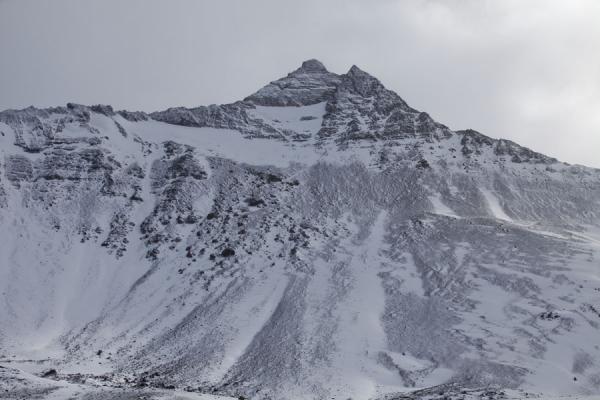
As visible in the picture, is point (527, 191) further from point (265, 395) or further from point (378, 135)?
point (265, 395)

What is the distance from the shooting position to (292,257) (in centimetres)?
9594

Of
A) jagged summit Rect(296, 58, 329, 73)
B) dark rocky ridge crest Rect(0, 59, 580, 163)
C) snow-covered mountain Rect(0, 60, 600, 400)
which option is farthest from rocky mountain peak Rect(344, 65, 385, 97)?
jagged summit Rect(296, 58, 329, 73)

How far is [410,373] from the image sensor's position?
6781 centimetres

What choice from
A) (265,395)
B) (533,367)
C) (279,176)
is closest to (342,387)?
(265,395)

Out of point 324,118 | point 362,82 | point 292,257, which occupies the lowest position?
point 292,257

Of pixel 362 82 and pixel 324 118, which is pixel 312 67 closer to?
pixel 362 82

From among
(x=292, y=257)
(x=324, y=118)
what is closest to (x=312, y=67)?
(x=324, y=118)

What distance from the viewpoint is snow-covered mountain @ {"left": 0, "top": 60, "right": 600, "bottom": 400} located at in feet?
224

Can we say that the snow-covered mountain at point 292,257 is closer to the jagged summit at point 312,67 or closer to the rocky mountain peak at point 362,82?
the rocky mountain peak at point 362,82

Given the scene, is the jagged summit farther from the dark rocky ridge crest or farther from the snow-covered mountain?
the snow-covered mountain

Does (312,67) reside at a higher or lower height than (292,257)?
higher

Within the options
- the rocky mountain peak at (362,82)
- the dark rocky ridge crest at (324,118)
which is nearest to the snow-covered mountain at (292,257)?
the dark rocky ridge crest at (324,118)

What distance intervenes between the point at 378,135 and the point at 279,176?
25.9 metres

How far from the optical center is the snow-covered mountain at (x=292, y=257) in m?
68.1
